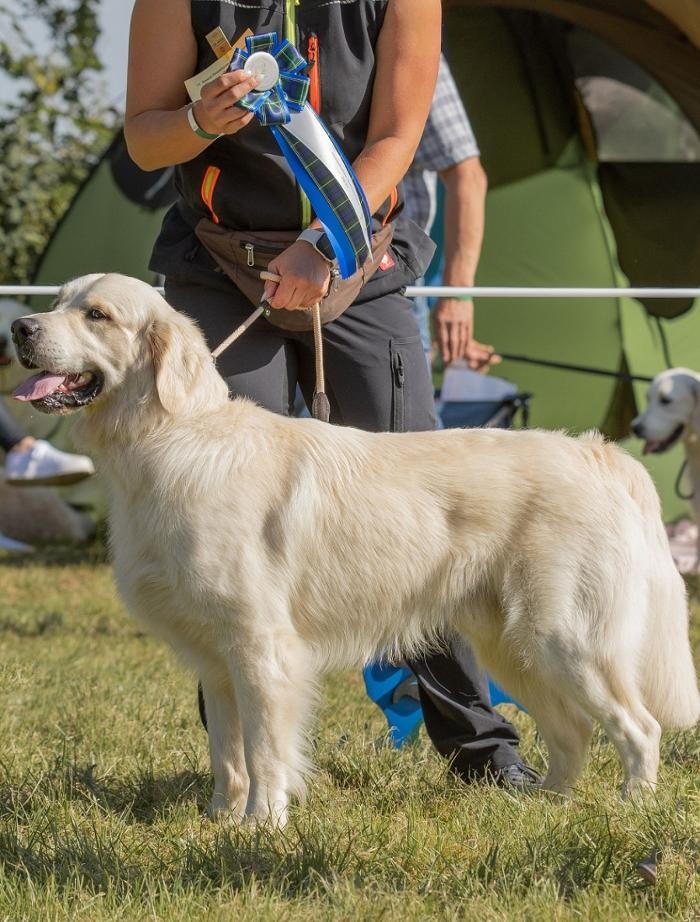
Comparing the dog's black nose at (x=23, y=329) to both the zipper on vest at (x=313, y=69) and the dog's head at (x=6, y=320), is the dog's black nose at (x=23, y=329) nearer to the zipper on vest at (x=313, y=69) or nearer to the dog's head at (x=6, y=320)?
the zipper on vest at (x=313, y=69)

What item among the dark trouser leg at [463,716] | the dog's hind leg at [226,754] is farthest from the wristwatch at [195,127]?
the dark trouser leg at [463,716]

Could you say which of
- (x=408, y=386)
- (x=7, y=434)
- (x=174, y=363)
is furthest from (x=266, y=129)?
(x=7, y=434)

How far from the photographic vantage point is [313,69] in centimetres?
286

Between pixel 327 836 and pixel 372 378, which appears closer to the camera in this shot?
pixel 327 836

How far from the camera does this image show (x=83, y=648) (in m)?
4.96

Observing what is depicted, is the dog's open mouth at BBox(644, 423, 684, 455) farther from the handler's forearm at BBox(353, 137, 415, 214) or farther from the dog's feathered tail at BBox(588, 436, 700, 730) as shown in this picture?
the handler's forearm at BBox(353, 137, 415, 214)

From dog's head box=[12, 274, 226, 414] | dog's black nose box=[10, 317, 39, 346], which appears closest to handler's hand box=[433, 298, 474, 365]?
dog's head box=[12, 274, 226, 414]

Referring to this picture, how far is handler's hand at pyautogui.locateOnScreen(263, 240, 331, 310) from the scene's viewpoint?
2762mm

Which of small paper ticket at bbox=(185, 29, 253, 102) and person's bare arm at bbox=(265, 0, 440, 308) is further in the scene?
person's bare arm at bbox=(265, 0, 440, 308)

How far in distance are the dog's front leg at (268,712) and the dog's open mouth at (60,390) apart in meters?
0.65

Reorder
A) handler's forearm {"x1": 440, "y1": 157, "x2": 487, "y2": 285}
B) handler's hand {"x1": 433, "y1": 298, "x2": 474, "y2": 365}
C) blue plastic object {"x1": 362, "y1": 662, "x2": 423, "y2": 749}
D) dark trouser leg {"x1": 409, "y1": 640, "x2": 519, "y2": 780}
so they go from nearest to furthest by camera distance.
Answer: dark trouser leg {"x1": 409, "y1": 640, "x2": 519, "y2": 780} → blue plastic object {"x1": 362, "y1": 662, "x2": 423, "y2": 749} → handler's hand {"x1": 433, "y1": 298, "x2": 474, "y2": 365} → handler's forearm {"x1": 440, "y1": 157, "x2": 487, "y2": 285}

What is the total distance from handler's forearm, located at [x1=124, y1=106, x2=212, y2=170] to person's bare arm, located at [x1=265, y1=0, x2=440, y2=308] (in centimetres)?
41

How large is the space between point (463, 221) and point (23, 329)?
2437 millimetres

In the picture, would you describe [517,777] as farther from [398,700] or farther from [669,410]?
[669,410]
